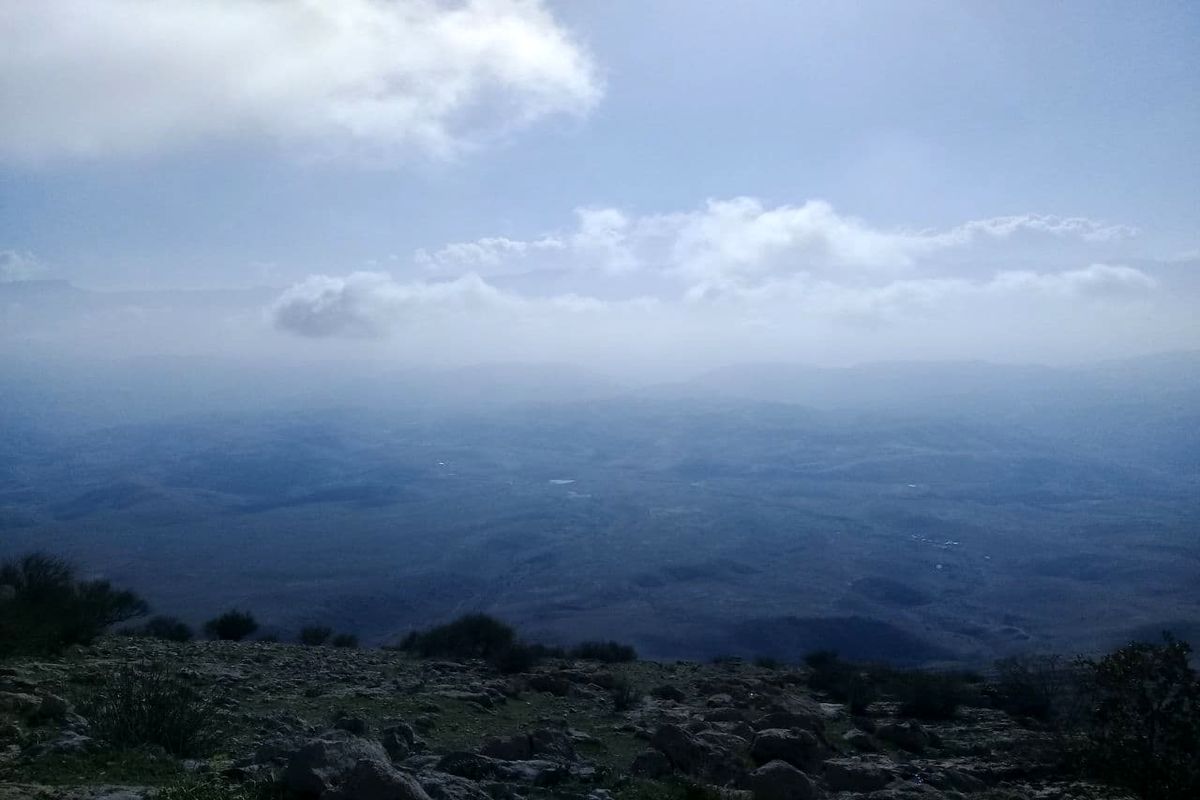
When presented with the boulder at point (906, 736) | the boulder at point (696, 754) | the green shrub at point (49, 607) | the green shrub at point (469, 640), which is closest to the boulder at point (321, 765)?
the boulder at point (696, 754)

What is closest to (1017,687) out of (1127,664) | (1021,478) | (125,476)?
(1127,664)

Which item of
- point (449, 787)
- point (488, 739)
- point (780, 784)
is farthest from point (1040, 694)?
point (449, 787)

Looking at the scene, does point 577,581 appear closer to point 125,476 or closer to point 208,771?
point 208,771

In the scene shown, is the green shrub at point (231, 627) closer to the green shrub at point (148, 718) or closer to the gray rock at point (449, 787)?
the green shrub at point (148, 718)

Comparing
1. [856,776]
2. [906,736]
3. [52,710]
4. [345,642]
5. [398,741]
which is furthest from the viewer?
[345,642]

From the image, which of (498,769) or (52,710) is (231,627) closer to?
(52,710)

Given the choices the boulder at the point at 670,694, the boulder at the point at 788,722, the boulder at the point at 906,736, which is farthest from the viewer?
the boulder at the point at 670,694

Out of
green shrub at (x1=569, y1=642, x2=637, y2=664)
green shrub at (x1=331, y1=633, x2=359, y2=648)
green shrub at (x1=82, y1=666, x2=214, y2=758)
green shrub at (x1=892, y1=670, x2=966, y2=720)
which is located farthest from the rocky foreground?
green shrub at (x1=331, y1=633, x2=359, y2=648)

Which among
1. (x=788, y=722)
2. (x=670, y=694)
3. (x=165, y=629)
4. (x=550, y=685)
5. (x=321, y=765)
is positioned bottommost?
(x=165, y=629)
